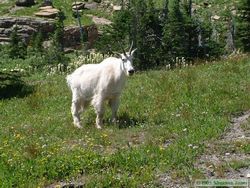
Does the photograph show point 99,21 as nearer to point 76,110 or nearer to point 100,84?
point 76,110

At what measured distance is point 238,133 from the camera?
12.2 m

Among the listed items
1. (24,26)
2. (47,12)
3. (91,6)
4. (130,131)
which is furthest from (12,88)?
(91,6)

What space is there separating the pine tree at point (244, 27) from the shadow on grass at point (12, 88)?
21.5 m

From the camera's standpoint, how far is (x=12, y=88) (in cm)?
2409

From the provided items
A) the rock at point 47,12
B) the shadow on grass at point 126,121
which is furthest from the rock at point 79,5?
the shadow on grass at point 126,121

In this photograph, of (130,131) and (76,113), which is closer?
(130,131)

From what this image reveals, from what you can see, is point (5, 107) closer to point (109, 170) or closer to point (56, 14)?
point (109, 170)

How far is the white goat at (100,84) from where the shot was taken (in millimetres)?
13969

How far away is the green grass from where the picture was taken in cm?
987

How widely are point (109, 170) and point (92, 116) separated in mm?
5867

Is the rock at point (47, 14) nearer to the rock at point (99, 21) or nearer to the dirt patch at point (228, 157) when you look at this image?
the rock at point (99, 21)

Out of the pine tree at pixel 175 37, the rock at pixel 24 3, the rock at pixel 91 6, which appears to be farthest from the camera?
the rock at pixel 91 6

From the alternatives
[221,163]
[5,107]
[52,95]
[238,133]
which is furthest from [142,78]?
[221,163]

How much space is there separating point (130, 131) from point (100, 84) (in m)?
1.82
